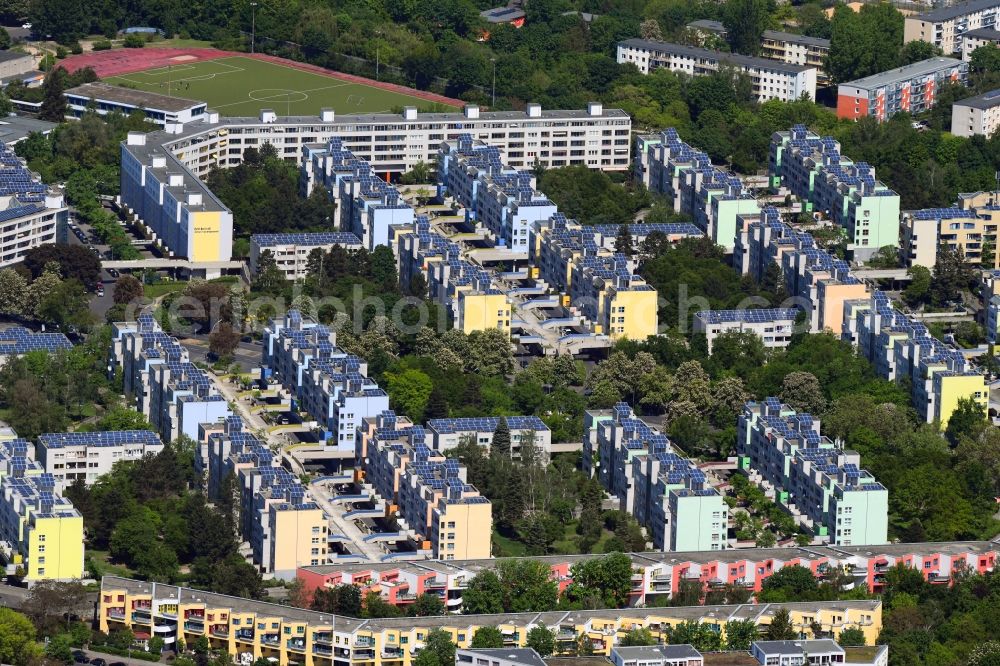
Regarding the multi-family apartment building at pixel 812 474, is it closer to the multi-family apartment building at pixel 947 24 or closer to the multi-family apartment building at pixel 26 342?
the multi-family apartment building at pixel 26 342

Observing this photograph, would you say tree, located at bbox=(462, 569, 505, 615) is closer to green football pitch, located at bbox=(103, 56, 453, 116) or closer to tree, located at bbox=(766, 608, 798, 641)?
tree, located at bbox=(766, 608, 798, 641)

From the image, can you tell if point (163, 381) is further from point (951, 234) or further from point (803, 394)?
point (951, 234)

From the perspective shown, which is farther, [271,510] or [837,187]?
[837,187]

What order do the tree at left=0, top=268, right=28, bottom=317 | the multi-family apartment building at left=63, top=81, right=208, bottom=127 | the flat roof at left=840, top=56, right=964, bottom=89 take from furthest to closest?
the flat roof at left=840, top=56, right=964, bottom=89
the multi-family apartment building at left=63, top=81, right=208, bottom=127
the tree at left=0, top=268, right=28, bottom=317

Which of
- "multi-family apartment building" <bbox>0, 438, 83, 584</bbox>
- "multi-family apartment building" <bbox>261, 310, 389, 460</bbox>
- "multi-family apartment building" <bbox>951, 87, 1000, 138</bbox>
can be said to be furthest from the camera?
"multi-family apartment building" <bbox>951, 87, 1000, 138</bbox>

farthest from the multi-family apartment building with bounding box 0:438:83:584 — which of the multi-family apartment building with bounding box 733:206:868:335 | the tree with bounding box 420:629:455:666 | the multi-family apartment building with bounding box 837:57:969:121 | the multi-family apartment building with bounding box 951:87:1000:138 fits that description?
the multi-family apartment building with bounding box 837:57:969:121

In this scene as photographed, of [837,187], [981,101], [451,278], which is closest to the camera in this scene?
[451,278]

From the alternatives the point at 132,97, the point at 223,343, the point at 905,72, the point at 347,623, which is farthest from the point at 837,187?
the point at 347,623
